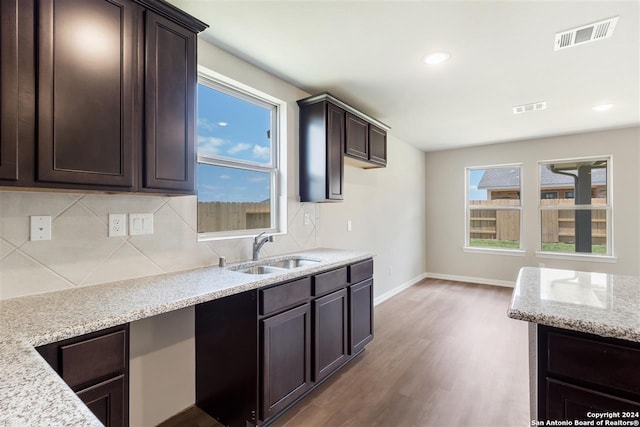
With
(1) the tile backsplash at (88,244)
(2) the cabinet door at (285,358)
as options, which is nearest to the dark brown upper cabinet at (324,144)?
(1) the tile backsplash at (88,244)

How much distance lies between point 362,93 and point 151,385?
2938mm

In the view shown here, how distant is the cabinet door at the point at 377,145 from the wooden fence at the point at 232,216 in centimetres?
142

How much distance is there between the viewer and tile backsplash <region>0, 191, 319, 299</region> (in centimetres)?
142

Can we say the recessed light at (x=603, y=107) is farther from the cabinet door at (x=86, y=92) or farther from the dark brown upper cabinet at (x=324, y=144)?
the cabinet door at (x=86, y=92)

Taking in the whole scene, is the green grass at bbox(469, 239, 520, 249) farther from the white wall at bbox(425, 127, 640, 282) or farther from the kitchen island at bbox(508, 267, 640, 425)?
the kitchen island at bbox(508, 267, 640, 425)

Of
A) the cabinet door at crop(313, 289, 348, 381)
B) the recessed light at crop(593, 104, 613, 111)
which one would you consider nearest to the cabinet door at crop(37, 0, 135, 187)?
the cabinet door at crop(313, 289, 348, 381)

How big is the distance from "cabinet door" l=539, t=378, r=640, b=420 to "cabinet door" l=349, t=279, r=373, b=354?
1576 millimetres

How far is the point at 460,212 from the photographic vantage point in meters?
5.72

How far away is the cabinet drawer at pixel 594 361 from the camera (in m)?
1.00

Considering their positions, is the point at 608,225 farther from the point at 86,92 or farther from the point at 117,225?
the point at 86,92

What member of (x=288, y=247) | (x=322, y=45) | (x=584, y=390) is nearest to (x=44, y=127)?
(x=322, y=45)

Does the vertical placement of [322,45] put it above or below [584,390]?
above

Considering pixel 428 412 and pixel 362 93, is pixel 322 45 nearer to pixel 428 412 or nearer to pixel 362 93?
pixel 362 93

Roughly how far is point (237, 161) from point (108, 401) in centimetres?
174
